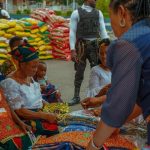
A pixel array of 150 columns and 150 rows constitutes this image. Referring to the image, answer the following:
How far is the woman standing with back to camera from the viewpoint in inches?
67.2

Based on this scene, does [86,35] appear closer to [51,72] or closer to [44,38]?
[51,72]

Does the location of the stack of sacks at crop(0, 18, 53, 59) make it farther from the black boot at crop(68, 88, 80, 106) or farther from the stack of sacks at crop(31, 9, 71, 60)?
the black boot at crop(68, 88, 80, 106)

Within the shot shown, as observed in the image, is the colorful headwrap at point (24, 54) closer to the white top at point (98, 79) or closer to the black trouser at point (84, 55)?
the white top at point (98, 79)

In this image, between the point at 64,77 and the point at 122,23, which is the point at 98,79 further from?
the point at 64,77

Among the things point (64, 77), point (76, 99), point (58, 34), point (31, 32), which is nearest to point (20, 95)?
point (76, 99)

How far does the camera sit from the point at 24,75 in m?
3.23

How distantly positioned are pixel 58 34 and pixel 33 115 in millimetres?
8652

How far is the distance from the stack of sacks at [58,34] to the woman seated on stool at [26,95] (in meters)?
8.44

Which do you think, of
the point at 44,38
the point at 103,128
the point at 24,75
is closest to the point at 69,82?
the point at 44,38

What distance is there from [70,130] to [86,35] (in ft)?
12.6

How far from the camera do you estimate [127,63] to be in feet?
5.62

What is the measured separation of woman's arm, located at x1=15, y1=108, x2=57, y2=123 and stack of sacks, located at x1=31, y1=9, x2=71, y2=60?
28.0 ft

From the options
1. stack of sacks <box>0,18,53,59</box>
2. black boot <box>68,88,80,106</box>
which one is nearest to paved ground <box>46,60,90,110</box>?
black boot <box>68,88,80,106</box>

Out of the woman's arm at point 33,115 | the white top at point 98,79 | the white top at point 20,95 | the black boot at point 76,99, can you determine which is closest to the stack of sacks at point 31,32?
the black boot at point 76,99
